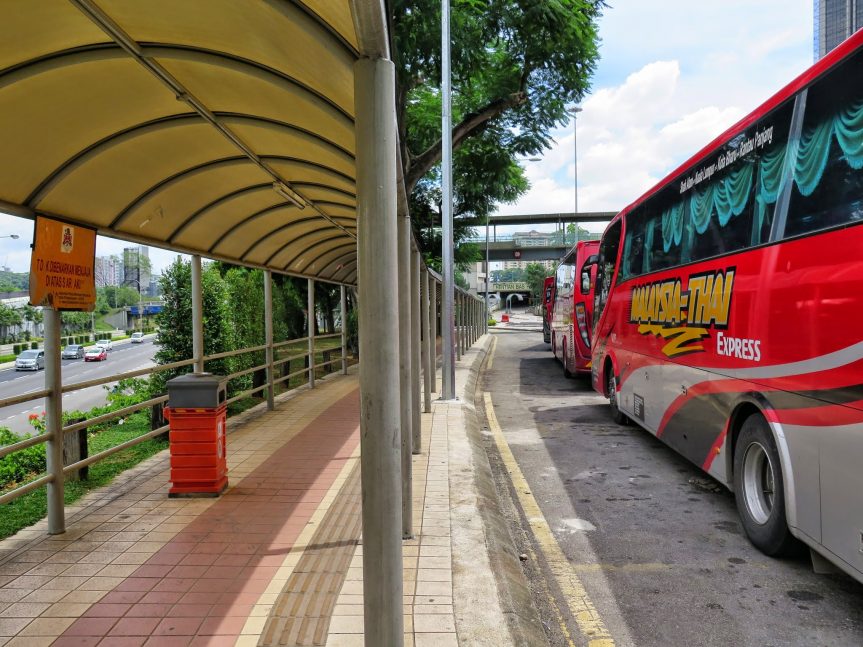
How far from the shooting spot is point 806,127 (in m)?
4.25

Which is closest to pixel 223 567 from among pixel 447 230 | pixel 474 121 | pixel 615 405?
pixel 615 405

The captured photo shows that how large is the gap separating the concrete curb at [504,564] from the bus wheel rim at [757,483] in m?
1.90

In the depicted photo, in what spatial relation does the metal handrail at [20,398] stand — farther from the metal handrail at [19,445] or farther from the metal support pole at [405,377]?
the metal support pole at [405,377]

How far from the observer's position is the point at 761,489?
4859mm

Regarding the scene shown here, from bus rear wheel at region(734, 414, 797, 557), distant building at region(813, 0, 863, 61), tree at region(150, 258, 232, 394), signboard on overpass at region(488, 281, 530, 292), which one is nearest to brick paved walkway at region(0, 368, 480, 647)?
bus rear wheel at region(734, 414, 797, 557)

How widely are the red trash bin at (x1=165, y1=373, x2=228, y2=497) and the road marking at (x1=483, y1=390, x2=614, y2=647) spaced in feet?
9.26

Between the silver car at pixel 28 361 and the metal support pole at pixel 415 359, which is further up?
the metal support pole at pixel 415 359

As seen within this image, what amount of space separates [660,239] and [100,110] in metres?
6.01

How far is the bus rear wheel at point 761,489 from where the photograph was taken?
4.39m

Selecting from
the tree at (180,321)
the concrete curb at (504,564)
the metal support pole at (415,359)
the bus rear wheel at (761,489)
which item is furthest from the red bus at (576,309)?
the bus rear wheel at (761,489)

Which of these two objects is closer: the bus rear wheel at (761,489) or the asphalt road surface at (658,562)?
the asphalt road surface at (658,562)

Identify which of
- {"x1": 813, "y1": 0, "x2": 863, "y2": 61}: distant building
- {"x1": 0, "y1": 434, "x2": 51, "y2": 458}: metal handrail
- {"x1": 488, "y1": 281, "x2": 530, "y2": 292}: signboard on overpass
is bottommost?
{"x1": 0, "y1": 434, "x2": 51, "y2": 458}: metal handrail

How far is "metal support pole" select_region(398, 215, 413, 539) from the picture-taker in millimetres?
4320

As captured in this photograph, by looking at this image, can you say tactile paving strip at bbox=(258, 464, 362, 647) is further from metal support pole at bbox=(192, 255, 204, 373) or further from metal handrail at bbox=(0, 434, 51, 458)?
metal support pole at bbox=(192, 255, 204, 373)
